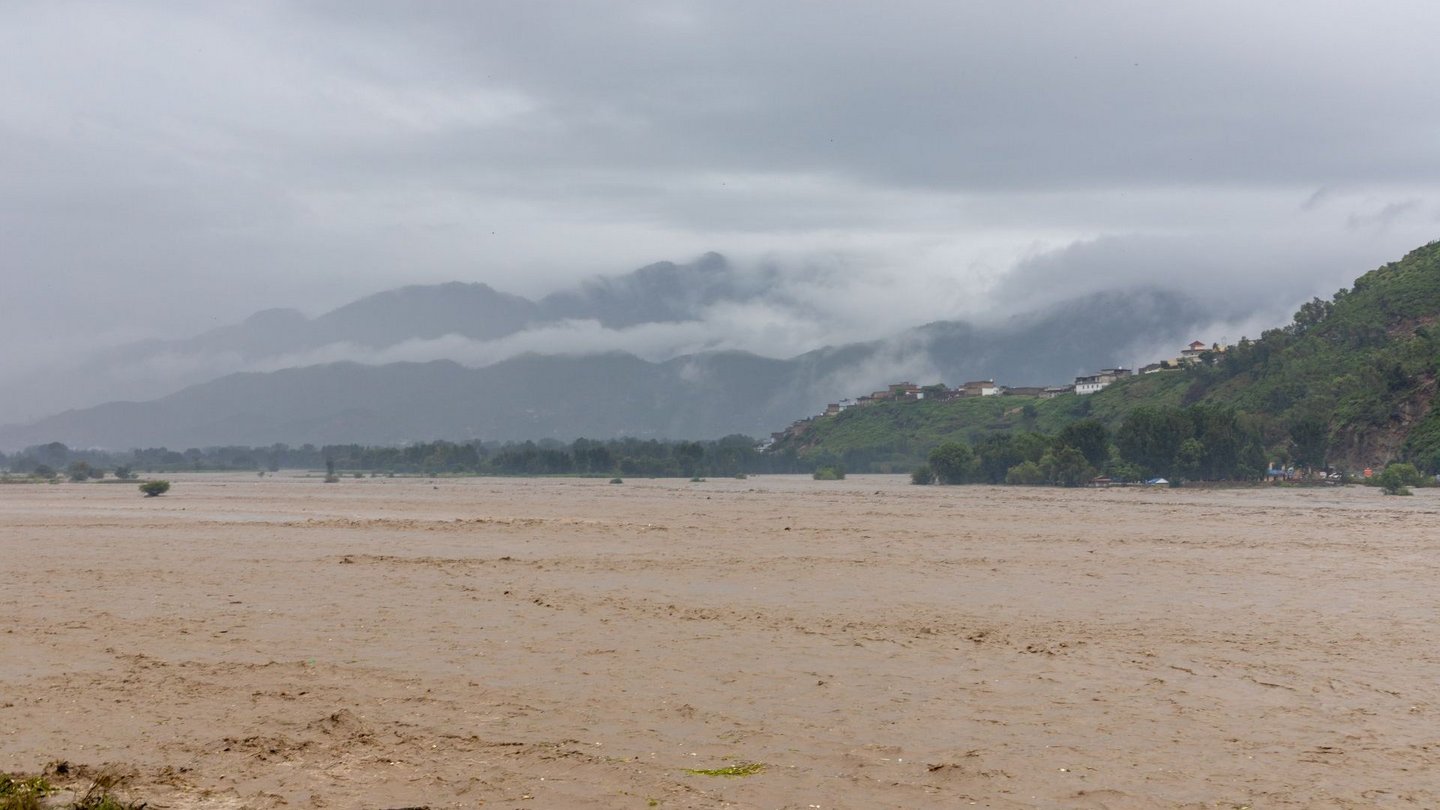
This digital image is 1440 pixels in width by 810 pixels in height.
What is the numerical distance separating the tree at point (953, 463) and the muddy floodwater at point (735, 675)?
5897 cm

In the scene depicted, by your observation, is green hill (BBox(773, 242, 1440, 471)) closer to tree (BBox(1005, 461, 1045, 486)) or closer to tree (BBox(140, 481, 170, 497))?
tree (BBox(1005, 461, 1045, 486))

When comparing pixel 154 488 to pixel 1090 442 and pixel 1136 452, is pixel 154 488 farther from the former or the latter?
pixel 1136 452

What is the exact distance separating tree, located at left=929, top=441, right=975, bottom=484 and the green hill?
1006cm

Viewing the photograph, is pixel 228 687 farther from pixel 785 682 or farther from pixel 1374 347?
pixel 1374 347

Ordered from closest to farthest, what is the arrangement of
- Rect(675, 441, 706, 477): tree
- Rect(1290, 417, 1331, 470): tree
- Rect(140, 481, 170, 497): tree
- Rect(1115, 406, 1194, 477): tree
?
Rect(1290, 417, 1331, 470): tree
Rect(1115, 406, 1194, 477): tree
Rect(140, 481, 170, 497): tree
Rect(675, 441, 706, 477): tree

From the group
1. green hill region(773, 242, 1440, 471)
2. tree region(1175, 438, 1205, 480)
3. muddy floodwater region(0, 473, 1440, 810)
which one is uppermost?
green hill region(773, 242, 1440, 471)

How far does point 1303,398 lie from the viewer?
3413 inches

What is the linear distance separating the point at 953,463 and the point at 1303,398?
25203 millimetres

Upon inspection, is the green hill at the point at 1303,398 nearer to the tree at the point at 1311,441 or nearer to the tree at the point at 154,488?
the tree at the point at 1311,441

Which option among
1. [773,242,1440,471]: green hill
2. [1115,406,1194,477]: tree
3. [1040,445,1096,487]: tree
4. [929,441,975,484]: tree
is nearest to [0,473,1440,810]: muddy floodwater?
[1115,406,1194,477]: tree

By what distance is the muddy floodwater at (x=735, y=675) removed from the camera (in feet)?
36.0

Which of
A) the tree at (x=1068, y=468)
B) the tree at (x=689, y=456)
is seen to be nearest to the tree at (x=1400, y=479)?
the tree at (x=1068, y=468)

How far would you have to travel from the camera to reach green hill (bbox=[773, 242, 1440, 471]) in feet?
238

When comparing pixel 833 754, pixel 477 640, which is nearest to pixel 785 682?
pixel 833 754
